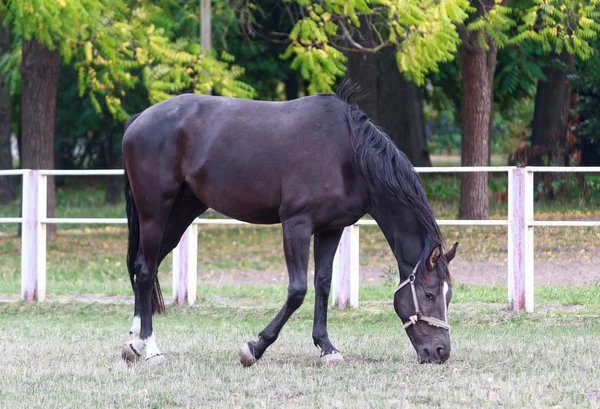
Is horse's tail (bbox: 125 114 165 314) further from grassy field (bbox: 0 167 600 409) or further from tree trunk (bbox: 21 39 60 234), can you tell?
tree trunk (bbox: 21 39 60 234)

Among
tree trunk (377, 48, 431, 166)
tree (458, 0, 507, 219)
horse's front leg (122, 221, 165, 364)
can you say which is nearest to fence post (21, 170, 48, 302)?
horse's front leg (122, 221, 165, 364)

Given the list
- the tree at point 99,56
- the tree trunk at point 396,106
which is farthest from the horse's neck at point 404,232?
the tree trunk at point 396,106

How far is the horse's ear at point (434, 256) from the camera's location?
6.77m

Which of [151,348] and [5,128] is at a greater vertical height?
[5,128]

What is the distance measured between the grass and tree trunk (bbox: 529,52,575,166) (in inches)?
464

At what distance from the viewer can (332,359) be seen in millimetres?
7000

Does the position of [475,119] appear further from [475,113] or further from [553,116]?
[553,116]

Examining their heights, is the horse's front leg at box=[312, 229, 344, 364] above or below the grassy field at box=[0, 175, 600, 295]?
above

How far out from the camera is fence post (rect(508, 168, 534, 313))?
32.4 feet

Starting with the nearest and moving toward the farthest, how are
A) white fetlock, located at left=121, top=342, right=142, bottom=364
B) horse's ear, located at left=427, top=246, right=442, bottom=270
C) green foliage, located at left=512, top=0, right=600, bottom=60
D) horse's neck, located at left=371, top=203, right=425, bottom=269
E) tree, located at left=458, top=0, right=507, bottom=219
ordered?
horse's ear, located at left=427, top=246, right=442, bottom=270, horse's neck, located at left=371, top=203, right=425, bottom=269, white fetlock, located at left=121, top=342, right=142, bottom=364, green foliage, located at left=512, top=0, right=600, bottom=60, tree, located at left=458, top=0, right=507, bottom=219

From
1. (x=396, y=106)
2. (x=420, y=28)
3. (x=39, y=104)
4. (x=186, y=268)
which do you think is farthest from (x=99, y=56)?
(x=396, y=106)

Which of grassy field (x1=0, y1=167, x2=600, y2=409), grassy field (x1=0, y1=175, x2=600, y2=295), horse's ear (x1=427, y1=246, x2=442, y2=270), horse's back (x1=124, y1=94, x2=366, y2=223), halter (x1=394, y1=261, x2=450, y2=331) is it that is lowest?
grassy field (x1=0, y1=175, x2=600, y2=295)

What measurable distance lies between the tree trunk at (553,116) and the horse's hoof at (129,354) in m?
15.2

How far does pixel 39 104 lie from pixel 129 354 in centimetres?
1046
